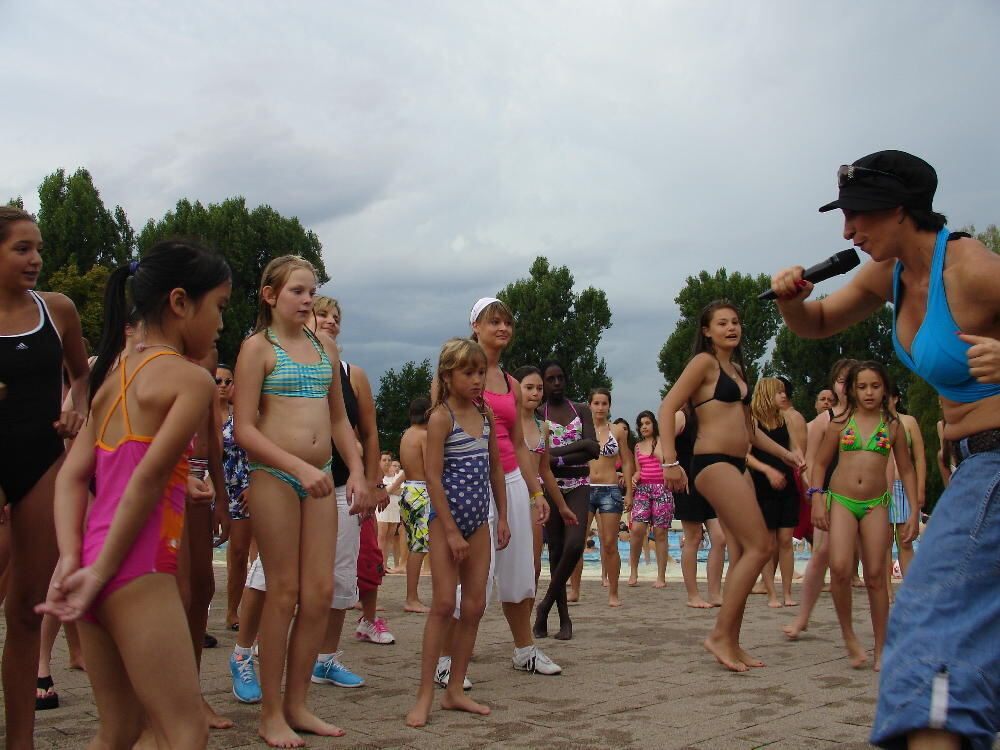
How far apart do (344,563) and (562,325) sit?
161ft

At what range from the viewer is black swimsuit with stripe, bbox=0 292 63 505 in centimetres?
371

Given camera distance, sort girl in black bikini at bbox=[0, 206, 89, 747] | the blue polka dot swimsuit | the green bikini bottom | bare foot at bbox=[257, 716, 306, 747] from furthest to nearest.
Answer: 1. the green bikini bottom
2. the blue polka dot swimsuit
3. bare foot at bbox=[257, 716, 306, 747]
4. girl in black bikini at bbox=[0, 206, 89, 747]

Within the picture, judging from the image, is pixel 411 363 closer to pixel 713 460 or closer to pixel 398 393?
pixel 398 393

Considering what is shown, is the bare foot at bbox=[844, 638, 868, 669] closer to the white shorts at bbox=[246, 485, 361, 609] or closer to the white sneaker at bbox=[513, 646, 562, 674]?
the white sneaker at bbox=[513, 646, 562, 674]

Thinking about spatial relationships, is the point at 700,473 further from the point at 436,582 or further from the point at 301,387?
the point at 301,387

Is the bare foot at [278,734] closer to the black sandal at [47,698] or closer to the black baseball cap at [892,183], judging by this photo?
the black sandal at [47,698]

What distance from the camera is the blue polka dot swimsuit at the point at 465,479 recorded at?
494 cm

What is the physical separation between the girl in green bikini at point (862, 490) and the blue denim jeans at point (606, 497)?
13.1 feet

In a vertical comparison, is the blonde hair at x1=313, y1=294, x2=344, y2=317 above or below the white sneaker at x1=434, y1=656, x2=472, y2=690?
above

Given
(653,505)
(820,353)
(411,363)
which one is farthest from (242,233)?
(653,505)

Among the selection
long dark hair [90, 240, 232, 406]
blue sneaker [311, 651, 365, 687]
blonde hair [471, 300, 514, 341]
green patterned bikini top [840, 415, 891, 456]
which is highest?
blonde hair [471, 300, 514, 341]

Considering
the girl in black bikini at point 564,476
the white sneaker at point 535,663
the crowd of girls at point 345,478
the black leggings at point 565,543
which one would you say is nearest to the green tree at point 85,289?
the crowd of girls at point 345,478

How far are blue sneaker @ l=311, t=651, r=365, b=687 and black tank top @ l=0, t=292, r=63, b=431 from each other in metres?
2.37

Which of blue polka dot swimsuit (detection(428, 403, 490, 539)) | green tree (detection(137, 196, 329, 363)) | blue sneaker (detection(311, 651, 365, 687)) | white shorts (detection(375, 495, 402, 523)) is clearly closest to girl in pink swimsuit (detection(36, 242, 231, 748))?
blue polka dot swimsuit (detection(428, 403, 490, 539))
